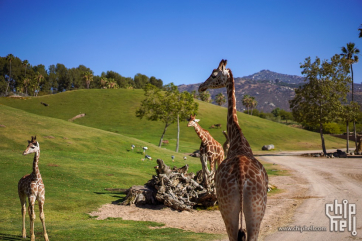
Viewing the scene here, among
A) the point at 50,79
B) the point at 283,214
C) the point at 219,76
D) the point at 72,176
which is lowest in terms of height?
the point at 283,214

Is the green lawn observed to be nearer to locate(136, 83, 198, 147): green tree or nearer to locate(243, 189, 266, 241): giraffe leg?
locate(243, 189, 266, 241): giraffe leg

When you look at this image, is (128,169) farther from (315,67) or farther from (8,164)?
(315,67)

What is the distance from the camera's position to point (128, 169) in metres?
28.0

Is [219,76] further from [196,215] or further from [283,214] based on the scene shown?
[283,214]

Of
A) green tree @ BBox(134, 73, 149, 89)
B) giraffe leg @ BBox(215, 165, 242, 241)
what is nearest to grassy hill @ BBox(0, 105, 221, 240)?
giraffe leg @ BBox(215, 165, 242, 241)

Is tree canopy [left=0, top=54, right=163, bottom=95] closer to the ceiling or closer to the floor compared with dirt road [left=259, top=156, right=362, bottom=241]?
closer to the ceiling

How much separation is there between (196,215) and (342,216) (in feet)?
23.7

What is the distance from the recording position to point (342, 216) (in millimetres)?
14352

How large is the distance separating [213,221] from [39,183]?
8109mm

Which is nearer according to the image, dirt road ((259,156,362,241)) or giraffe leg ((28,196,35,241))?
giraffe leg ((28,196,35,241))

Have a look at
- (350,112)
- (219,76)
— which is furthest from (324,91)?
(219,76)

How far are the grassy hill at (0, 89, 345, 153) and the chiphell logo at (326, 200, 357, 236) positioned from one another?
52288mm

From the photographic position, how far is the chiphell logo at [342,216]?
12.2 m

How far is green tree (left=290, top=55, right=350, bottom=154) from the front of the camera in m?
51.5
